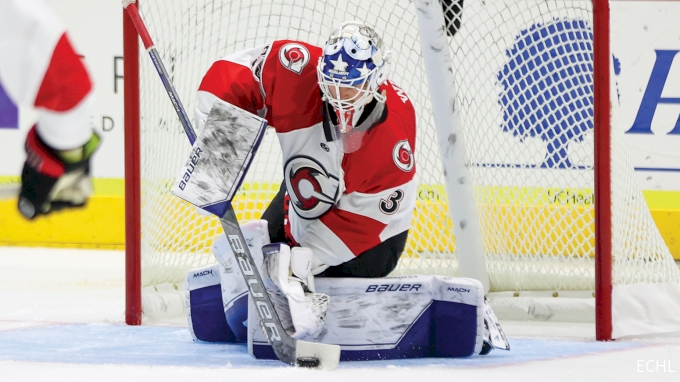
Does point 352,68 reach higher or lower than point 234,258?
higher

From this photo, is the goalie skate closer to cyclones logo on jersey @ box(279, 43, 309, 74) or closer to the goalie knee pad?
the goalie knee pad

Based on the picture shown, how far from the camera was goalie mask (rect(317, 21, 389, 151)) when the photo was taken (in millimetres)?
2232

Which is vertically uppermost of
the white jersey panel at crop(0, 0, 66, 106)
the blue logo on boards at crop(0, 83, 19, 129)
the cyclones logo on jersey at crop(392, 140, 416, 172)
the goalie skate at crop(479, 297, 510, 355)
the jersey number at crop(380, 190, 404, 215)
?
the white jersey panel at crop(0, 0, 66, 106)

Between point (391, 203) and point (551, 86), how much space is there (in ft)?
3.51

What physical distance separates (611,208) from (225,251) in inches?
44.8

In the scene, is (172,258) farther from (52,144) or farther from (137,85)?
(52,144)

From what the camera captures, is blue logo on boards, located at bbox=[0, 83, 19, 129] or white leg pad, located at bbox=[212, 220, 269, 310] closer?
white leg pad, located at bbox=[212, 220, 269, 310]

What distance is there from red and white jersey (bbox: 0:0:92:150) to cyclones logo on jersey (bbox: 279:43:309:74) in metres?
2.22

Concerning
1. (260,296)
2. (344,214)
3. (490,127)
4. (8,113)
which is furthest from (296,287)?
(8,113)

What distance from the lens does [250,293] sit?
2369 millimetres

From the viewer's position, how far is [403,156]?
2400 millimetres

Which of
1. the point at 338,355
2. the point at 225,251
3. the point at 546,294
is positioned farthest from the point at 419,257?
the point at 338,355

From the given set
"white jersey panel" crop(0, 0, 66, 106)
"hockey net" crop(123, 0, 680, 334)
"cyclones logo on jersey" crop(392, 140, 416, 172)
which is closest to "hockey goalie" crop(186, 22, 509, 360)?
"cyclones logo on jersey" crop(392, 140, 416, 172)

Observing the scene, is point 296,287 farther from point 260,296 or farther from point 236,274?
point 236,274
